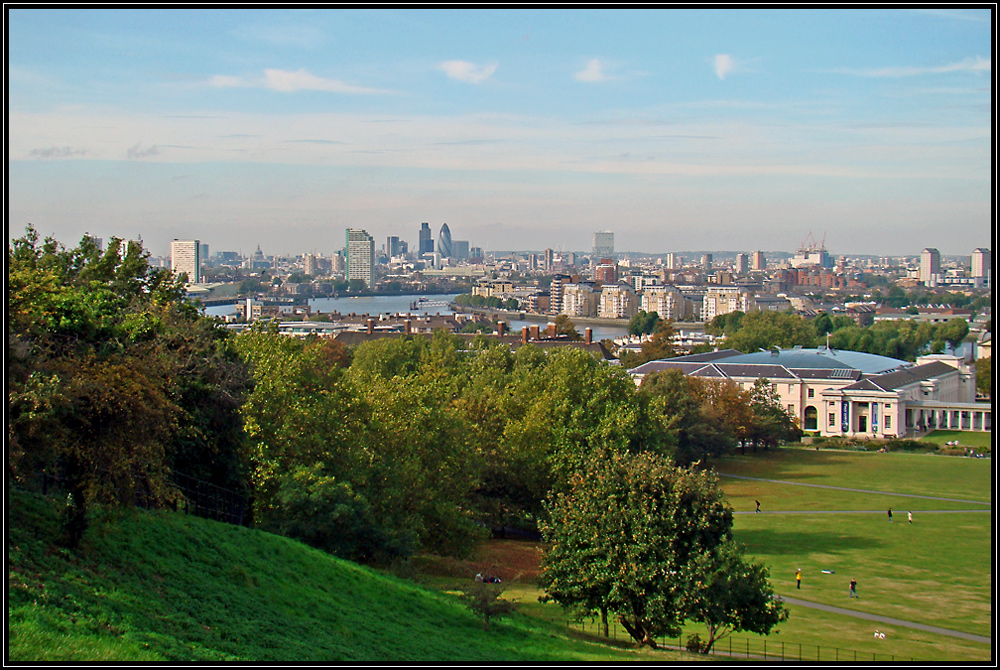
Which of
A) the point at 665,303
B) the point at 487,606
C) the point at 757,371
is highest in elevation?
the point at 665,303

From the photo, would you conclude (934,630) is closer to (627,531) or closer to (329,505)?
(627,531)

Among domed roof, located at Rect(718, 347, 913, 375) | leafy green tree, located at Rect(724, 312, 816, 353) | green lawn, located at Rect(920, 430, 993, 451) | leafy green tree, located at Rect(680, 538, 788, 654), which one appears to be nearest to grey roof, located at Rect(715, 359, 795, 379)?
domed roof, located at Rect(718, 347, 913, 375)

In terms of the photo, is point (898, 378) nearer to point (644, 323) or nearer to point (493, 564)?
point (493, 564)

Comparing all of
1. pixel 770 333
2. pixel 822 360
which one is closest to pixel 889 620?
pixel 822 360

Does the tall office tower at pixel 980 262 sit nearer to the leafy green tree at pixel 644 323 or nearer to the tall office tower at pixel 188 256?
the leafy green tree at pixel 644 323

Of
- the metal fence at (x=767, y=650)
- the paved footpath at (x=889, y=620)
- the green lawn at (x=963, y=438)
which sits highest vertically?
the metal fence at (x=767, y=650)

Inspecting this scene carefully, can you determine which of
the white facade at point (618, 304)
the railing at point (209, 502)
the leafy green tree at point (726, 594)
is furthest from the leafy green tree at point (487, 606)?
the white facade at point (618, 304)

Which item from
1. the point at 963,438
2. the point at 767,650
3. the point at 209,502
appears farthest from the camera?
the point at 963,438
